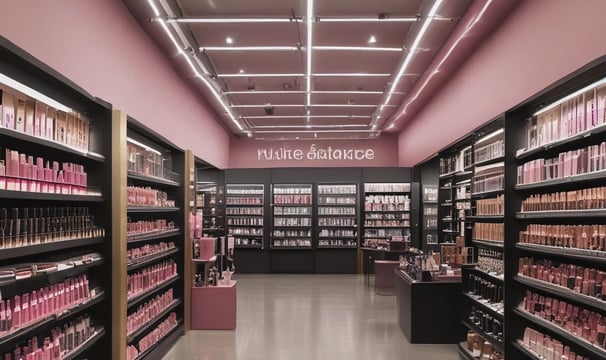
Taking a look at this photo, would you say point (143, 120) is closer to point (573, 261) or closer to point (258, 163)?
point (573, 261)

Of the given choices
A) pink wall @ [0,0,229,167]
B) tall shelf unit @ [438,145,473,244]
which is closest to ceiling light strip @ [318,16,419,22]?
tall shelf unit @ [438,145,473,244]

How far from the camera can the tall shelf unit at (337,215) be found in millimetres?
14609

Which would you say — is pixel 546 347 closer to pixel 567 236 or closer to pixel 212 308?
pixel 567 236

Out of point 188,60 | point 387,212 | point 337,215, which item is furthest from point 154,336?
point 387,212

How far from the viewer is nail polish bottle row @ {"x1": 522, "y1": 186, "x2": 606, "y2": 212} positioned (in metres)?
3.54

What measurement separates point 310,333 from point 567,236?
426 centimetres

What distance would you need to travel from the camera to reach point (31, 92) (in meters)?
3.49

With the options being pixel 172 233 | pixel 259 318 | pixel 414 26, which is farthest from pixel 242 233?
pixel 414 26

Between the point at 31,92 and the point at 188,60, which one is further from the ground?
the point at 188,60

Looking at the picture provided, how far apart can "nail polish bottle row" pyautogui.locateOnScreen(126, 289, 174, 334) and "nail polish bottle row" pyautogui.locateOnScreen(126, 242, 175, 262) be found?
1.89 feet

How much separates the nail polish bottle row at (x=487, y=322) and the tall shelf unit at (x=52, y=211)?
151 inches

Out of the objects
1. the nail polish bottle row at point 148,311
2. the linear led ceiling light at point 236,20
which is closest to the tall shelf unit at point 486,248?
the linear led ceiling light at point 236,20

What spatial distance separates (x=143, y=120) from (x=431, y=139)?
6.61m

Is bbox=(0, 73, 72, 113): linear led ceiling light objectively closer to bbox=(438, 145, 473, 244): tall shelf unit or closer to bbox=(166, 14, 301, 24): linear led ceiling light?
bbox=(166, 14, 301, 24): linear led ceiling light
